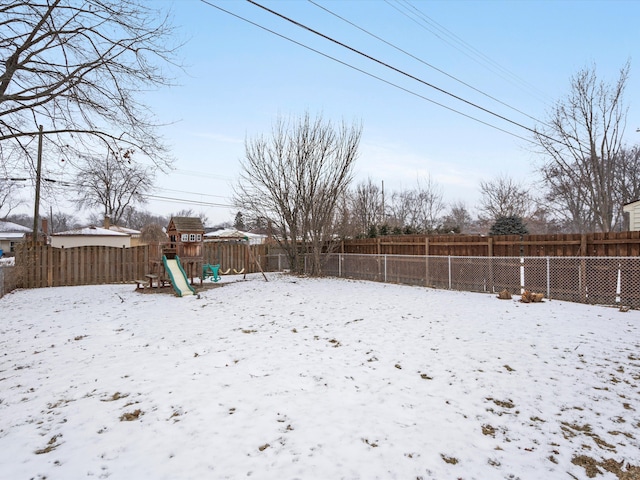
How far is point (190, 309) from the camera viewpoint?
8742mm

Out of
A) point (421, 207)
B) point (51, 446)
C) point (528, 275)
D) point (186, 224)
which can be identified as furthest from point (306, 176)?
point (421, 207)

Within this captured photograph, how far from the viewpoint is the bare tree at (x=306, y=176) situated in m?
15.9

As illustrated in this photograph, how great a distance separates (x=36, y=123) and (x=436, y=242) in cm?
1187

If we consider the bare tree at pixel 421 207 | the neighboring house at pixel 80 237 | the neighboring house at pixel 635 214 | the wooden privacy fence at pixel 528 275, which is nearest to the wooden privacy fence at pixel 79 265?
the wooden privacy fence at pixel 528 275

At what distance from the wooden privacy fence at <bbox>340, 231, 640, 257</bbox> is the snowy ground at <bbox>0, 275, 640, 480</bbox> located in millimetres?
2361

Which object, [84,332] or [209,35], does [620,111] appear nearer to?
[209,35]

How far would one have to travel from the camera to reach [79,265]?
14.3m

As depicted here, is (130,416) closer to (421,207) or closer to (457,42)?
(457,42)

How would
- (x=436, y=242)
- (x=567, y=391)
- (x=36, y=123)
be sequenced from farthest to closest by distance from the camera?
(x=436, y=242), (x=36, y=123), (x=567, y=391)

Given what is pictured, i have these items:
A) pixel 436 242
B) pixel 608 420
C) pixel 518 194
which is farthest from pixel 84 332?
pixel 518 194

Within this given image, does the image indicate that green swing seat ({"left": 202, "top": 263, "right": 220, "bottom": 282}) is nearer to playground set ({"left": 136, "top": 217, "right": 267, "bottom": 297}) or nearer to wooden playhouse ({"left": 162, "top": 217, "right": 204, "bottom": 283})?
playground set ({"left": 136, "top": 217, "right": 267, "bottom": 297})

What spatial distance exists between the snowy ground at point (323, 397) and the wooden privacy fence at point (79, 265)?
26.1 ft

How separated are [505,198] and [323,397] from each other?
3437 centimetres

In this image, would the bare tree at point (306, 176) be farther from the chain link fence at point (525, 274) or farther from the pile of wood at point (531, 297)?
the pile of wood at point (531, 297)
